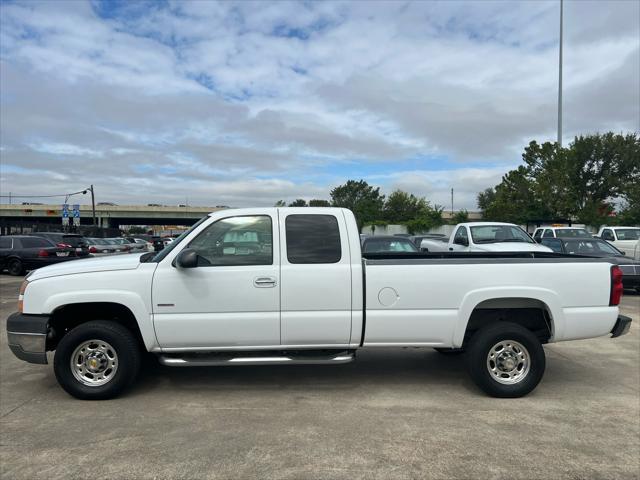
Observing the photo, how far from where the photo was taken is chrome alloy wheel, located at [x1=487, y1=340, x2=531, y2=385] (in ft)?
16.9

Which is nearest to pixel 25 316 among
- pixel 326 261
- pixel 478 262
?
pixel 326 261

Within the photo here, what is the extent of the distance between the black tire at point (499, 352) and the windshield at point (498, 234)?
27.3 ft

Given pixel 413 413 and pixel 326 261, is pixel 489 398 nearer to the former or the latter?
pixel 413 413

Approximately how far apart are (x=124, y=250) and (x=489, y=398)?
23.9 m

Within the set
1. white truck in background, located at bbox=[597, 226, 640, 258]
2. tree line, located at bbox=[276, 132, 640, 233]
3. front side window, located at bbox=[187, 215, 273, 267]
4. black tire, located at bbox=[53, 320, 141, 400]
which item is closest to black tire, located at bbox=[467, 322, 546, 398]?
front side window, located at bbox=[187, 215, 273, 267]

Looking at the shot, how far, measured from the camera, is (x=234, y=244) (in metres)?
5.08

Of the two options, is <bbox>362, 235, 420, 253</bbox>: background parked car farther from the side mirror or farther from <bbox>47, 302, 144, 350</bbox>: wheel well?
the side mirror

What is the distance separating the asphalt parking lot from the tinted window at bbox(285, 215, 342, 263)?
143cm

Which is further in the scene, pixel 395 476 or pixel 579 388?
pixel 579 388

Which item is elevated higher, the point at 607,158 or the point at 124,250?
the point at 607,158

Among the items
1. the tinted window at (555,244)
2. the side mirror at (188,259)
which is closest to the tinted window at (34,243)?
the side mirror at (188,259)

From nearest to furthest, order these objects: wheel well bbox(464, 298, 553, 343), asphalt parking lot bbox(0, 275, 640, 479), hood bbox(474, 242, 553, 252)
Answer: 1. asphalt parking lot bbox(0, 275, 640, 479)
2. wheel well bbox(464, 298, 553, 343)
3. hood bbox(474, 242, 553, 252)

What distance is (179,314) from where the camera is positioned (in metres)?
4.90

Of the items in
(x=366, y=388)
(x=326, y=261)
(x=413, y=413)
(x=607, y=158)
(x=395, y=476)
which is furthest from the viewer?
(x=607, y=158)
